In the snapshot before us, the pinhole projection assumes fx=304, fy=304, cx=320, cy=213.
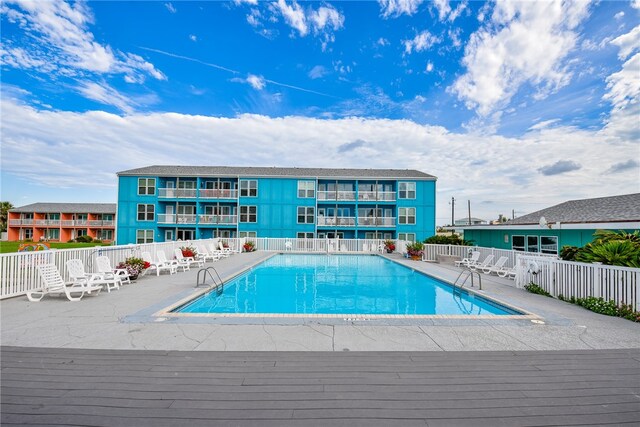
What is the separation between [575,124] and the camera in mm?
17031

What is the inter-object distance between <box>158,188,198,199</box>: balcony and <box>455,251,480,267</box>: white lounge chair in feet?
79.6

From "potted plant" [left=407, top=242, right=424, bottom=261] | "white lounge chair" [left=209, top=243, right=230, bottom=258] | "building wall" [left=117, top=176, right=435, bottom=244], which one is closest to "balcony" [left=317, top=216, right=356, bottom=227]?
"building wall" [left=117, top=176, right=435, bottom=244]

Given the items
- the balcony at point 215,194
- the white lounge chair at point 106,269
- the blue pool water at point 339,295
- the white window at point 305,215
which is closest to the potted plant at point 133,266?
the white lounge chair at point 106,269

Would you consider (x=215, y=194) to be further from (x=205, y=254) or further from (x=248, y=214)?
(x=205, y=254)

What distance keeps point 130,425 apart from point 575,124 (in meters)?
22.6

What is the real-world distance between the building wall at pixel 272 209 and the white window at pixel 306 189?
12.2 inches

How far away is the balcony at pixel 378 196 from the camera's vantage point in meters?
30.0

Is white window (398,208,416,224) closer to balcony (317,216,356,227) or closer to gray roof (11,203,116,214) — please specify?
balcony (317,216,356,227)

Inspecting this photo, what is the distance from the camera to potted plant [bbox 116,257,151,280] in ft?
33.4

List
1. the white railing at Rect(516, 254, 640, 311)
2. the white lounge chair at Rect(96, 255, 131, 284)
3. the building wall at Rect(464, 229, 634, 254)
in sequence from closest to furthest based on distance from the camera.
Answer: the white railing at Rect(516, 254, 640, 311)
the white lounge chair at Rect(96, 255, 131, 284)
the building wall at Rect(464, 229, 634, 254)

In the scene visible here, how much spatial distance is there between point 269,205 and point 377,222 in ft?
35.2

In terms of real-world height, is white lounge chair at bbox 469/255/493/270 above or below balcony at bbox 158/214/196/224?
below

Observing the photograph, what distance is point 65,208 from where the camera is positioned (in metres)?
47.4

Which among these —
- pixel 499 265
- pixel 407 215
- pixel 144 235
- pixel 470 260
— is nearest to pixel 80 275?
pixel 499 265
